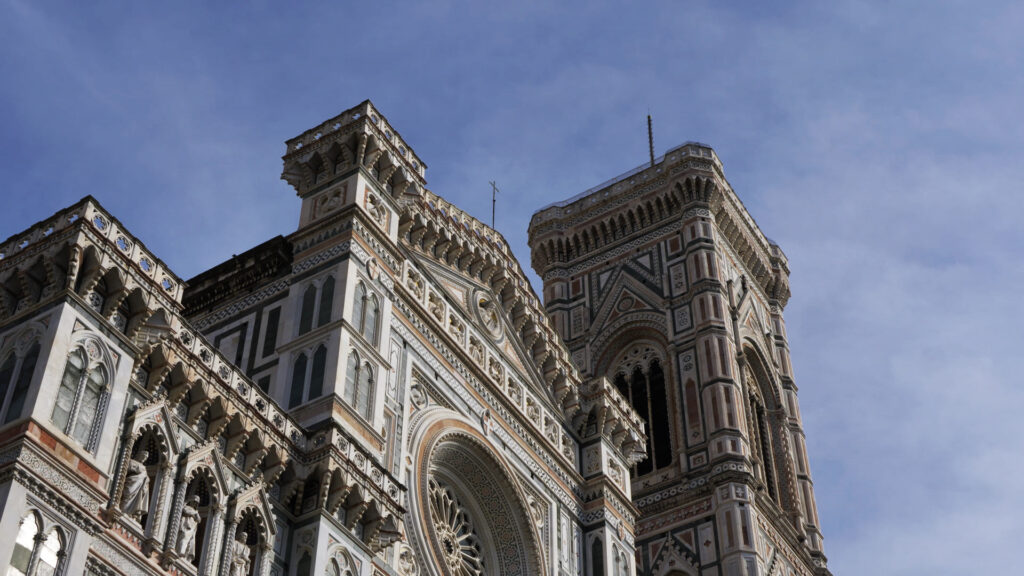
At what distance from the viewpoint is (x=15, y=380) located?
12336mm

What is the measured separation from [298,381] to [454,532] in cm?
400

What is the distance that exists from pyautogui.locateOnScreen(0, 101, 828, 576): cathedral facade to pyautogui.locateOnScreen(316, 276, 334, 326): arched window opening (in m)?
0.03

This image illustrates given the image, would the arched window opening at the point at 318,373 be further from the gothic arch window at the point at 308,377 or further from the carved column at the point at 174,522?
the carved column at the point at 174,522

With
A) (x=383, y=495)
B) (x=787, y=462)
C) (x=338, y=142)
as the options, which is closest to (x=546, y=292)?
(x=787, y=462)

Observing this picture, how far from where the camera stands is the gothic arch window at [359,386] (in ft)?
54.6

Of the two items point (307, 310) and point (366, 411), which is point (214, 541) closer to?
point (366, 411)

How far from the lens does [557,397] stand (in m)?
23.2

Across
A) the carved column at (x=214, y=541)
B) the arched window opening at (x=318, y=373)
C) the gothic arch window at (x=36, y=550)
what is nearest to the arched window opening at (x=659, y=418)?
the arched window opening at (x=318, y=373)

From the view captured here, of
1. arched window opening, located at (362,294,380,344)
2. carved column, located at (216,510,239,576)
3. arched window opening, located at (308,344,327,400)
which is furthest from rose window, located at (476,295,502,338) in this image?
carved column, located at (216,510,239,576)

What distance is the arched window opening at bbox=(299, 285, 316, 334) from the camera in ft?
56.7

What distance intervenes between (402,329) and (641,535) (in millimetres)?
12601

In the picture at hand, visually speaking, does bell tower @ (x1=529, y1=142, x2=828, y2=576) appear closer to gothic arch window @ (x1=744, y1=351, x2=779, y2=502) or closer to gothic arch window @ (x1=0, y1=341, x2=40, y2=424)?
gothic arch window @ (x1=744, y1=351, x2=779, y2=502)

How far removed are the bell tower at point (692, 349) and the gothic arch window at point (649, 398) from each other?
4 centimetres

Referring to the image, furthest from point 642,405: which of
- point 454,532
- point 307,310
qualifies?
point 307,310
